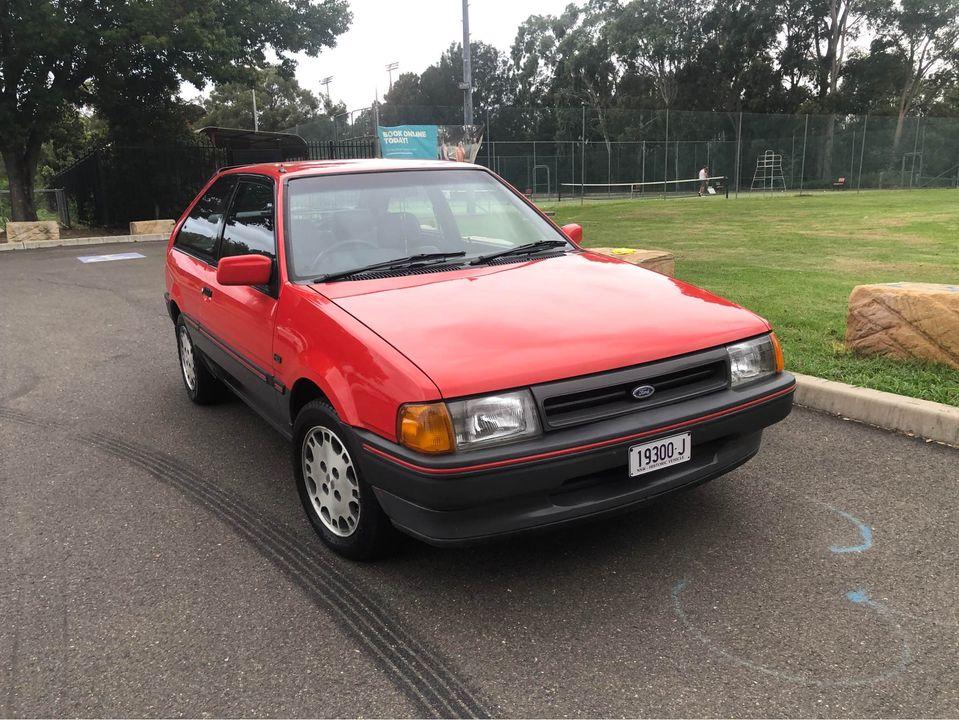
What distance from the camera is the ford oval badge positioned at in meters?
2.85

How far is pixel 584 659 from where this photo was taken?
2.54 m

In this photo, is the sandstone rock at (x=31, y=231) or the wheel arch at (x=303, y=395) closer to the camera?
the wheel arch at (x=303, y=395)

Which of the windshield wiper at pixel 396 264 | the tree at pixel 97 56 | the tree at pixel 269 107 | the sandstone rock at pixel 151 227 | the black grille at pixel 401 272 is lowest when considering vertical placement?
the sandstone rock at pixel 151 227

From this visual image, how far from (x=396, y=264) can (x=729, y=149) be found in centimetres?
3864

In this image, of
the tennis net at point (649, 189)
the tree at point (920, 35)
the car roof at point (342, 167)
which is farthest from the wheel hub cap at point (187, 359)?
the tree at point (920, 35)

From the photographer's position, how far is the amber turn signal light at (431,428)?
2588 mm

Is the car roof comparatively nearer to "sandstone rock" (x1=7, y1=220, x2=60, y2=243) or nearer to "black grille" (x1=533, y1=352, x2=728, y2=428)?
"black grille" (x1=533, y1=352, x2=728, y2=428)

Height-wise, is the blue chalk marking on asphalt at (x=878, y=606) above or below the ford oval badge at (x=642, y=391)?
below

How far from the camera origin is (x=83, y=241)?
60.4 feet

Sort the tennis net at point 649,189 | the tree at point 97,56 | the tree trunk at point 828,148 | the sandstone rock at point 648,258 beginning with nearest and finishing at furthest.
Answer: the sandstone rock at point 648,258 < the tree at point 97,56 < the tennis net at point 649,189 < the tree trunk at point 828,148

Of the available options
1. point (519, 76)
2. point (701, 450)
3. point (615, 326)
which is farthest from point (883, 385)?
point (519, 76)

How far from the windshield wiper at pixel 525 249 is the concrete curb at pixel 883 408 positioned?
1.99 meters

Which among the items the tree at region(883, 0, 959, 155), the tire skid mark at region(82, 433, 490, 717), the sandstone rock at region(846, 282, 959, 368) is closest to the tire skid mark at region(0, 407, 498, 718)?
the tire skid mark at region(82, 433, 490, 717)

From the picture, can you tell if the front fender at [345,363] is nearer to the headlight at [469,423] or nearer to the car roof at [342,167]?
the headlight at [469,423]
